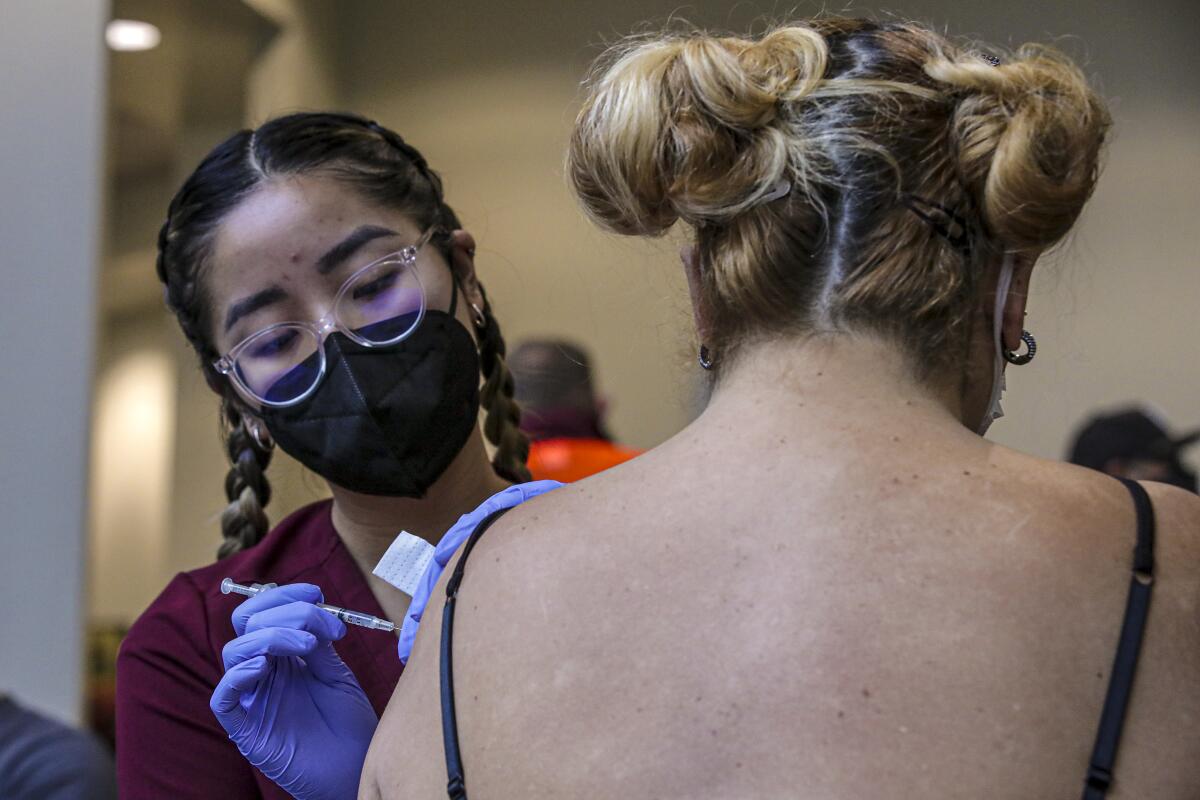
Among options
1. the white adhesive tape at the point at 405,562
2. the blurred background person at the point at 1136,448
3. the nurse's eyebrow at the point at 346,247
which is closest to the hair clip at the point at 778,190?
the white adhesive tape at the point at 405,562

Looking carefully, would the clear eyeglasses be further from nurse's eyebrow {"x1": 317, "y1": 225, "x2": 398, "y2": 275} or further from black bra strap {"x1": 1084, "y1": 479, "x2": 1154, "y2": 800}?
black bra strap {"x1": 1084, "y1": 479, "x2": 1154, "y2": 800}

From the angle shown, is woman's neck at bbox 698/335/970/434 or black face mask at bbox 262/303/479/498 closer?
woman's neck at bbox 698/335/970/434

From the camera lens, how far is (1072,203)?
1.04 m

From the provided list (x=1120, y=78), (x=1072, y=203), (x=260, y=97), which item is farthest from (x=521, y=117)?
(x=1072, y=203)

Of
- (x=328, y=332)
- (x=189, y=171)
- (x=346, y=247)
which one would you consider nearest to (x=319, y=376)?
(x=328, y=332)

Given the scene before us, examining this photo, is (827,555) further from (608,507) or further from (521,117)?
(521,117)

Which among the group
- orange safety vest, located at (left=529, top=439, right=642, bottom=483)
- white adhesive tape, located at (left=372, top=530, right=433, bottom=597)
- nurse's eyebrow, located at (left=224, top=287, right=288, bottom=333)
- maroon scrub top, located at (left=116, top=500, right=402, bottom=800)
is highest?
nurse's eyebrow, located at (left=224, top=287, right=288, bottom=333)

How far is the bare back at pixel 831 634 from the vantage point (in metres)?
0.89

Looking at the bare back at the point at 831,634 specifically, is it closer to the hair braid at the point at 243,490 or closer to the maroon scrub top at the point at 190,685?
the maroon scrub top at the point at 190,685

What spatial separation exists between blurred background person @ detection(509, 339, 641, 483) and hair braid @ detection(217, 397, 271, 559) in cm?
129

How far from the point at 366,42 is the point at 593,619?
401 cm

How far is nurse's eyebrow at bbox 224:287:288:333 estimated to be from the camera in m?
1.58

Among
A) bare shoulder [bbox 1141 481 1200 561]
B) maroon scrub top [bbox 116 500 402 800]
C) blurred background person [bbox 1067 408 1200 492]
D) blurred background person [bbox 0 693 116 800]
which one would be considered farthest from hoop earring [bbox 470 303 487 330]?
blurred background person [bbox 1067 408 1200 492]

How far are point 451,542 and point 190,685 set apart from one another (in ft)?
1.48
